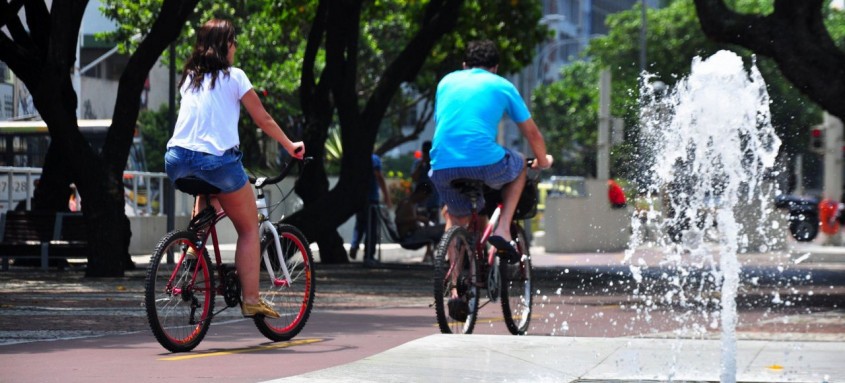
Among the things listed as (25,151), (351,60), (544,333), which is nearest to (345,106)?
(351,60)

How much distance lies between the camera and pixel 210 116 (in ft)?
27.2

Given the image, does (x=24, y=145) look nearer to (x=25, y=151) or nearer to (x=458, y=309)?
(x=25, y=151)

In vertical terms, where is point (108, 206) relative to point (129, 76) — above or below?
below

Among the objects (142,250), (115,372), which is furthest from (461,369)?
(142,250)

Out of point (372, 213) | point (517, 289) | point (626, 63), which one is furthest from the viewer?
point (626, 63)

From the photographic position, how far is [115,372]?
7.18 meters

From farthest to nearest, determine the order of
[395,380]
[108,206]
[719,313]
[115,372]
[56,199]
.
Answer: [56,199]
[108,206]
[719,313]
[115,372]
[395,380]

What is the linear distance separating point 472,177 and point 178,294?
6.28 feet

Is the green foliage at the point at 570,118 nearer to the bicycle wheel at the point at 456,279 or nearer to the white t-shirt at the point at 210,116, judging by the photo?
the bicycle wheel at the point at 456,279

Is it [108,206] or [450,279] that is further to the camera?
[108,206]

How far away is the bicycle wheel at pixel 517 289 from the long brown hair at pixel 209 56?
6.95 ft

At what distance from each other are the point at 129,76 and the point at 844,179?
25266 mm

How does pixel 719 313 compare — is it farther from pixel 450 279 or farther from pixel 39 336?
pixel 39 336

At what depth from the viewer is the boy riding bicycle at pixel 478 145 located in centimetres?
921
